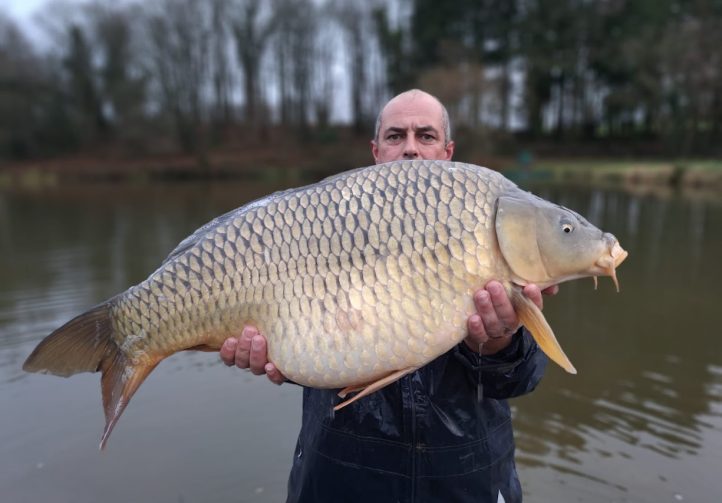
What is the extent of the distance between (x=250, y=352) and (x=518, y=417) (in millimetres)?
2553

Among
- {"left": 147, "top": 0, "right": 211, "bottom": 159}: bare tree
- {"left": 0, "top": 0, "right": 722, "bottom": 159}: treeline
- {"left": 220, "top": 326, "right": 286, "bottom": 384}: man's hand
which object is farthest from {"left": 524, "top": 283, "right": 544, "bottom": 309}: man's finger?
{"left": 147, "top": 0, "right": 211, "bottom": 159}: bare tree

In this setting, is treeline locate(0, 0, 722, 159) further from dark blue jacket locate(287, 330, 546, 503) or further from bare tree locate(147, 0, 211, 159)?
dark blue jacket locate(287, 330, 546, 503)

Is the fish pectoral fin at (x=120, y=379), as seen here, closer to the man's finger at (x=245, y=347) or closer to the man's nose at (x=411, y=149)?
the man's finger at (x=245, y=347)

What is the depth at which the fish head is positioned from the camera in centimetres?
130

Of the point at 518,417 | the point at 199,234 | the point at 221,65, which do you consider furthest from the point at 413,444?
the point at 221,65

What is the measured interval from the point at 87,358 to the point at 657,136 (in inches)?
1180

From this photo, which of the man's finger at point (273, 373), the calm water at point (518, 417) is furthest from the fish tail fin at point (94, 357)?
the calm water at point (518, 417)

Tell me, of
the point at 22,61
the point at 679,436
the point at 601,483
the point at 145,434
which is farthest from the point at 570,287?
the point at 22,61

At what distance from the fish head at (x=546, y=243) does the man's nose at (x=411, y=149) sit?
56 cm

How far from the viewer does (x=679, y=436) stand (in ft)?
10.7

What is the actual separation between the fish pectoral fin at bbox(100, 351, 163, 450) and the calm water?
5.05 ft

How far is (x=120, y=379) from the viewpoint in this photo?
1.52 metres

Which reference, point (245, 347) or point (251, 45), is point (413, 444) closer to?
point (245, 347)

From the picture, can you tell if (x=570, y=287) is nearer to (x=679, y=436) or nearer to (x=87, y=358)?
(x=679, y=436)
